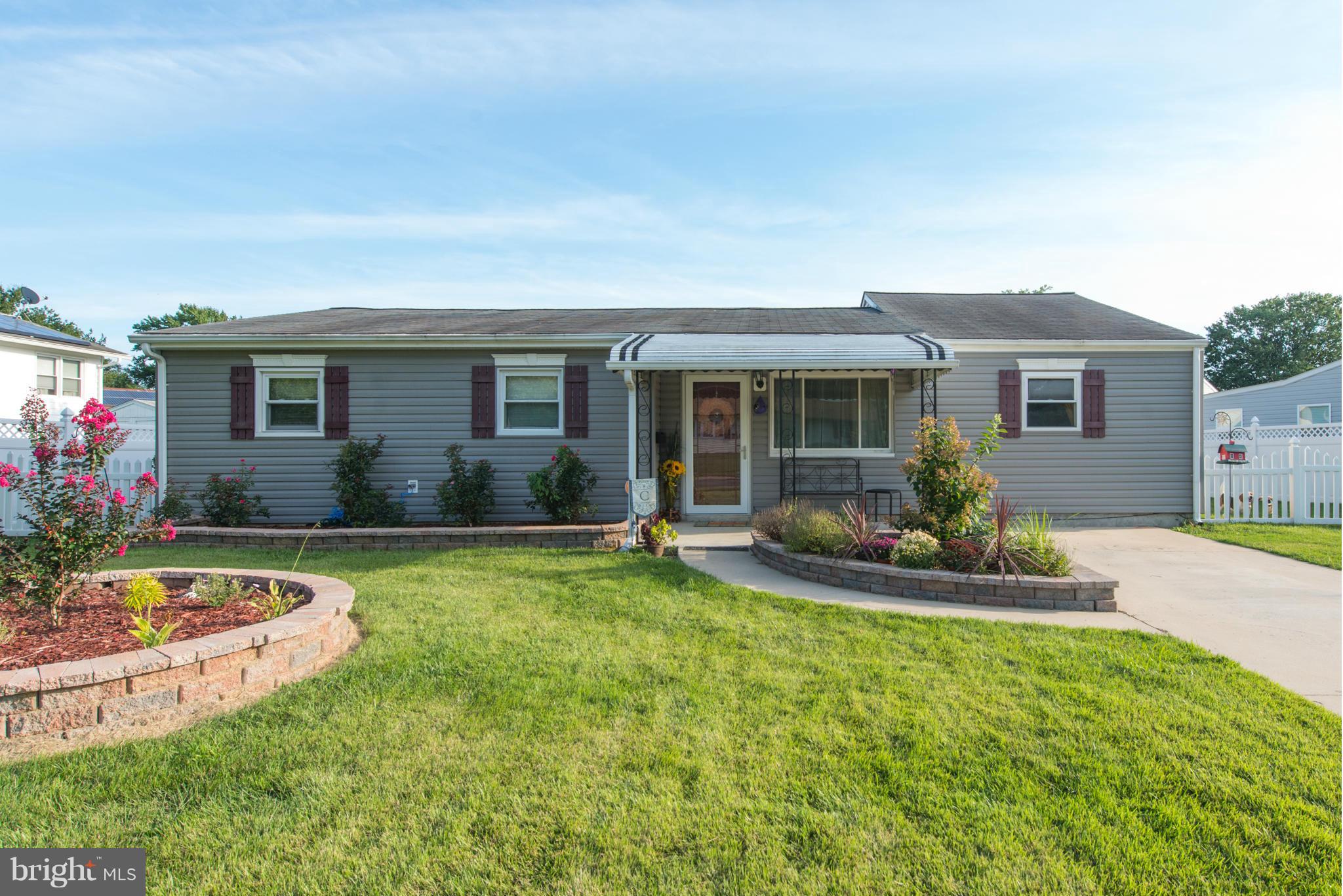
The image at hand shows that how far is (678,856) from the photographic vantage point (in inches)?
84.9

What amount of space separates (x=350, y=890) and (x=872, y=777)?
1.96m

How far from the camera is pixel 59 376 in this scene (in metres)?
18.3

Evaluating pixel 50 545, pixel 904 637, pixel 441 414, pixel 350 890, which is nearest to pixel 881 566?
pixel 904 637

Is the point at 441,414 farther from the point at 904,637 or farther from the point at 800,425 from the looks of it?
the point at 904,637

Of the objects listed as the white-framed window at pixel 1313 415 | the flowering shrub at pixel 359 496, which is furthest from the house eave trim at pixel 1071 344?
the white-framed window at pixel 1313 415

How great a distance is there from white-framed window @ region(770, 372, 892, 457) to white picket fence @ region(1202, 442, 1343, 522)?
538cm

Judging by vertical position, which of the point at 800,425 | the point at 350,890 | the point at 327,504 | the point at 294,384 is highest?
the point at 294,384

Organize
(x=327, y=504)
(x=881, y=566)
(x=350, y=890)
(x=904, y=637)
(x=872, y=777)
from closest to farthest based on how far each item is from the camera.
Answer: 1. (x=350, y=890)
2. (x=872, y=777)
3. (x=904, y=637)
4. (x=881, y=566)
5. (x=327, y=504)

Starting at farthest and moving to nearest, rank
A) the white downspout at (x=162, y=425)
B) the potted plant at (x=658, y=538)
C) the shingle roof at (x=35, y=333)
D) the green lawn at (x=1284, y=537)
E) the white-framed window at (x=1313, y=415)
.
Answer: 1. the white-framed window at (x=1313, y=415)
2. the shingle roof at (x=35, y=333)
3. the white downspout at (x=162, y=425)
4. the potted plant at (x=658, y=538)
5. the green lawn at (x=1284, y=537)

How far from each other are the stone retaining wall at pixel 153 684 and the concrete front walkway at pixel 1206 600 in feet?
12.5

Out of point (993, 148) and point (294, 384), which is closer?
point (993, 148)

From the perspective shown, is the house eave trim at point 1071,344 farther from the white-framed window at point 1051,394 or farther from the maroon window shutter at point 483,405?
the maroon window shutter at point 483,405

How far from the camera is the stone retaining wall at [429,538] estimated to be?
26.6 ft

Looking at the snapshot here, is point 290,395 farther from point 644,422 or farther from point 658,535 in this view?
point 658,535
